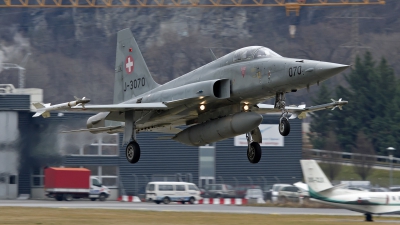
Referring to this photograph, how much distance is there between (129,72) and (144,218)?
19.0 feet

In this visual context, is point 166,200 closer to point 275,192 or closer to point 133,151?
point 275,192

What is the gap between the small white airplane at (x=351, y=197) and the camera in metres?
31.0

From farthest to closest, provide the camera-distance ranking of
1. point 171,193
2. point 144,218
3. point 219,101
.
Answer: point 171,193, point 144,218, point 219,101

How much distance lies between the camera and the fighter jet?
21.2 m

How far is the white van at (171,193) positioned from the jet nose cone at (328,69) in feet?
80.2

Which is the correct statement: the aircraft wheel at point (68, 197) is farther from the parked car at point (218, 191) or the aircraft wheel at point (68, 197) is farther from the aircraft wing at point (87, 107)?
the aircraft wing at point (87, 107)

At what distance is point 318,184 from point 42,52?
8834 cm

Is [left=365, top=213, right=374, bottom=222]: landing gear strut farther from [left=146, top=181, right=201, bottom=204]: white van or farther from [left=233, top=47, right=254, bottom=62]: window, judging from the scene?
[left=146, top=181, right=201, bottom=204]: white van

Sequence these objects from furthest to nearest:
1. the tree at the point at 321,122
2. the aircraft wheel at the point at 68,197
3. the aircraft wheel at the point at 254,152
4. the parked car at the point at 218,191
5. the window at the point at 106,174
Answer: the tree at the point at 321,122
the window at the point at 106,174
the parked car at the point at 218,191
the aircraft wheel at the point at 68,197
the aircraft wheel at the point at 254,152

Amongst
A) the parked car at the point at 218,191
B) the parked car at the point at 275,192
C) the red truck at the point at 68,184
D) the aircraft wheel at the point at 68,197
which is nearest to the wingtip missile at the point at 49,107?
the red truck at the point at 68,184

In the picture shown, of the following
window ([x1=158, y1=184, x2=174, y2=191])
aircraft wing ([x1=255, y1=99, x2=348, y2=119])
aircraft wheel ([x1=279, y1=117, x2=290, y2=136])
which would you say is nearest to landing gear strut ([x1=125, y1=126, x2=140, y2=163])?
aircraft wing ([x1=255, y1=99, x2=348, y2=119])

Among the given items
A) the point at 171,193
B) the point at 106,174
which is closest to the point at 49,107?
the point at 171,193

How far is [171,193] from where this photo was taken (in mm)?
43750

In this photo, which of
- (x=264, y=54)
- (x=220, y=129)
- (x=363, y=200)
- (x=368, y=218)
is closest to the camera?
(x=264, y=54)
